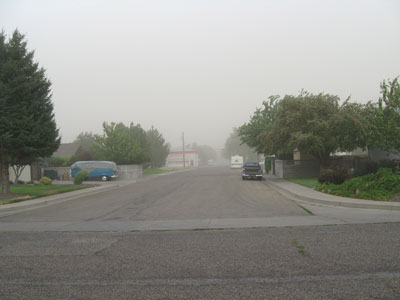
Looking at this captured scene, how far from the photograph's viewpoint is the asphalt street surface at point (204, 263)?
4.59 meters

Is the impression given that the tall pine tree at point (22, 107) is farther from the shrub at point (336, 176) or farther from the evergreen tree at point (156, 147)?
the evergreen tree at point (156, 147)

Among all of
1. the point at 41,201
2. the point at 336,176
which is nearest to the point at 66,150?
the point at 41,201

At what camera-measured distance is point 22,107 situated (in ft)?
59.6

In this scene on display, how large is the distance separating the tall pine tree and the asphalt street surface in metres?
9.14

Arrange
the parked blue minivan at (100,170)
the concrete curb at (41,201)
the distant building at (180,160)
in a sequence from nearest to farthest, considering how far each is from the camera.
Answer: the concrete curb at (41,201)
the parked blue minivan at (100,170)
the distant building at (180,160)

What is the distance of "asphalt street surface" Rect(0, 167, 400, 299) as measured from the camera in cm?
459

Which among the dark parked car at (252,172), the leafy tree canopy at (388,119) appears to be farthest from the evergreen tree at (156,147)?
the leafy tree canopy at (388,119)

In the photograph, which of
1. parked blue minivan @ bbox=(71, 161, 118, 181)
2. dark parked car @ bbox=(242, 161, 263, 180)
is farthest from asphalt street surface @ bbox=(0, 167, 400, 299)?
parked blue minivan @ bbox=(71, 161, 118, 181)

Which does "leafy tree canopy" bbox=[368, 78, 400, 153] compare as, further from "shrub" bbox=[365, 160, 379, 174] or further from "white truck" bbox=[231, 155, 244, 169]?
"white truck" bbox=[231, 155, 244, 169]

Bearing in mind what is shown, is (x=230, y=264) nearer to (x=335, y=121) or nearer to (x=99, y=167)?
(x=335, y=121)

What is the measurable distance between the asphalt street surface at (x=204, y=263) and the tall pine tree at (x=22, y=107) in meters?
9.14

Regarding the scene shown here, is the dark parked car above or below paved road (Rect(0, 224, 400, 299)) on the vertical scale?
above

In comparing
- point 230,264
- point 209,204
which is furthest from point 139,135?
point 230,264

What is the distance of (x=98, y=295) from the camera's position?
4.55 m
